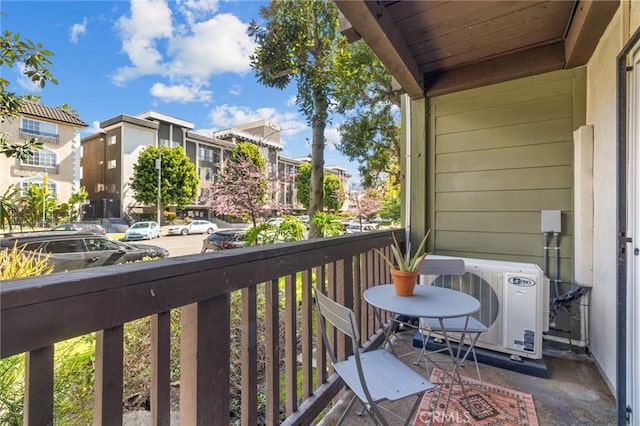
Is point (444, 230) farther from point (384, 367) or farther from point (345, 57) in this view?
point (345, 57)

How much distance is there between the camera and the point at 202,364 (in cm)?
102

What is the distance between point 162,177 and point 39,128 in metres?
6.45

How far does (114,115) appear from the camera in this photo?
72.0ft

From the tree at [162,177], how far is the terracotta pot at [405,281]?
2152 cm

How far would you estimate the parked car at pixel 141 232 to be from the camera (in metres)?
14.9

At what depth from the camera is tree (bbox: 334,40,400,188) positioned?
6.84 m

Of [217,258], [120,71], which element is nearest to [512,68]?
[217,258]

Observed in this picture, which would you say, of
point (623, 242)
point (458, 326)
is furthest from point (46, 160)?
point (623, 242)

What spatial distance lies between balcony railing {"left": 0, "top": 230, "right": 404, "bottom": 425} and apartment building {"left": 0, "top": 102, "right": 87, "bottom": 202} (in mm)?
18699

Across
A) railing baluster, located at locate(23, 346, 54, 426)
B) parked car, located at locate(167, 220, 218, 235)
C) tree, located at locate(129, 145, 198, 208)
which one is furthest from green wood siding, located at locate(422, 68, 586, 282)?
tree, located at locate(129, 145, 198, 208)

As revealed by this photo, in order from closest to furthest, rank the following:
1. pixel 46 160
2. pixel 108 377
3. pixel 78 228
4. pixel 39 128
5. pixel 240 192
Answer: pixel 108 377 < pixel 240 192 < pixel 78 228 < pixel 39 128 < pixel 46 160

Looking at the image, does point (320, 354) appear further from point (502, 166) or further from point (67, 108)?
point (67, 108)

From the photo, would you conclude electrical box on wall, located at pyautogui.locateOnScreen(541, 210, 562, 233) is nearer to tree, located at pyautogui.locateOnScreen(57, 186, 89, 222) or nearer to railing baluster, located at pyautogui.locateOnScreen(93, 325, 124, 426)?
railing baluster, located at pyautogui.locateOnScreen(93, 325, 124, 426)

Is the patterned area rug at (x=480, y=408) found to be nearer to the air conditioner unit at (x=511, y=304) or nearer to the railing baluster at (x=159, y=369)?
the air conditioner unit at (x=511, y=304)
